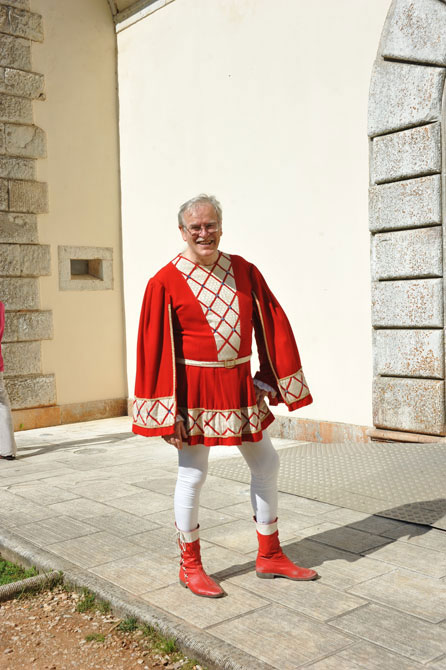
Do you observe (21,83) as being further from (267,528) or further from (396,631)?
(396,631)

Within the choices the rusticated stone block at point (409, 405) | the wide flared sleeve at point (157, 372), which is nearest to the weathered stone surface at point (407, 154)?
the rusticated stone block at point (409, 405)

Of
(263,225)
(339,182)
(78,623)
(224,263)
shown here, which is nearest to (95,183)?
(263,225)

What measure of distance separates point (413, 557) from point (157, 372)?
151 centimetres

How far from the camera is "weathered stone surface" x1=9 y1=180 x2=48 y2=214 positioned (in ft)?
25.4

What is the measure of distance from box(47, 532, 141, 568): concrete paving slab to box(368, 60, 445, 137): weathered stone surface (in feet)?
12.0

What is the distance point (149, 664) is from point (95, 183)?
259 inches

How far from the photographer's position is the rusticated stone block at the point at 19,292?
769cm

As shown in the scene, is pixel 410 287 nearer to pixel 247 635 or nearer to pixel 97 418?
pixel 247 635

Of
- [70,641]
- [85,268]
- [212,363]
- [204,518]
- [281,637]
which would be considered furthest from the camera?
[85,268]

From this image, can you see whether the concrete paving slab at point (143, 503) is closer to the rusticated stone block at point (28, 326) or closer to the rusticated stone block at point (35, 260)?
the rusticated stone block at point (28, 326)

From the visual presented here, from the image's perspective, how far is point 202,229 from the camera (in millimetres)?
3055

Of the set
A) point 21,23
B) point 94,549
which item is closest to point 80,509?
point 94,549

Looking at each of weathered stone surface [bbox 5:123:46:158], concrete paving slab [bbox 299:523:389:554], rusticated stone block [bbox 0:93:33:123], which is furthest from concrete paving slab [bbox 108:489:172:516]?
rusticated stone block [bbox 0:93:33:123]

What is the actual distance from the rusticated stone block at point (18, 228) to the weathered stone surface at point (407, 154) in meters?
3.84
